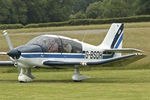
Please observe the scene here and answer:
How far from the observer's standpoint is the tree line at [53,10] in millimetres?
105812

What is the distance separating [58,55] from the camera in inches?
878

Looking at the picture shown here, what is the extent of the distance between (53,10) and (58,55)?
320 feet

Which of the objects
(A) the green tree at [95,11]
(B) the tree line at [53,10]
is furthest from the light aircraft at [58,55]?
(A) the green tree at [95,11]

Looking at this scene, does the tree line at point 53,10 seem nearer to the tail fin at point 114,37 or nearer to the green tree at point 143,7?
the green tree at point 143,7

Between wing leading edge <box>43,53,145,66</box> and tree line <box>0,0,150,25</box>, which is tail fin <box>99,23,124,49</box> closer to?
wing leading edge <box>43,53,145,66</box>

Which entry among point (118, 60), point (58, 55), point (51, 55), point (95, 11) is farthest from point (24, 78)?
point (95, 11)

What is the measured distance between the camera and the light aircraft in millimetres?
21484

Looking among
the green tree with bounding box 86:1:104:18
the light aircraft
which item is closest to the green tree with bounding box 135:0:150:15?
the green tree with bounding box 86:1:104:18

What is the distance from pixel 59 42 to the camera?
2227 cm

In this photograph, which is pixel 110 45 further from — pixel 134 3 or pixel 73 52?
pixel 134 3

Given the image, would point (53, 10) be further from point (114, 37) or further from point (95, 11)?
point (114, 37)

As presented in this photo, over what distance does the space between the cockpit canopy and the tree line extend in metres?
79.6

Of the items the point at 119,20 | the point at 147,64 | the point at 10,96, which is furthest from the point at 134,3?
the point at 10,96

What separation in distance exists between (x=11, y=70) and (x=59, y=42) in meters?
8.47
